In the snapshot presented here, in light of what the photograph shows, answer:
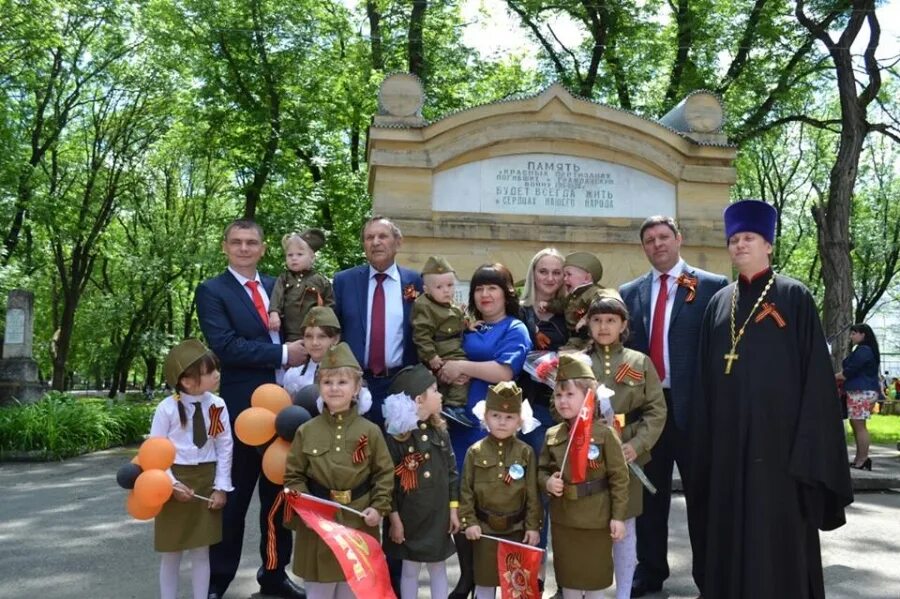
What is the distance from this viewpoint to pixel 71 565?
5.82 metres

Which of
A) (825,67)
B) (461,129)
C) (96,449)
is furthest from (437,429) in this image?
(825,67)

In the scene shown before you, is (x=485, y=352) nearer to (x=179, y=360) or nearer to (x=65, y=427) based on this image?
(x=179, y=360)

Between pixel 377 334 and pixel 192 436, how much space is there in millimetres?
1264

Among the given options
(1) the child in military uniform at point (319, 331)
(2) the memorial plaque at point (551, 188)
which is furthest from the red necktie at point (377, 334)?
(2) the memorial plaque at point (551, 188)

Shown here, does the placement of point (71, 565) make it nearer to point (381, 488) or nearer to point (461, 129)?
point (381, 488)

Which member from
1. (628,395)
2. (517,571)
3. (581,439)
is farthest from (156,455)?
(628,395)

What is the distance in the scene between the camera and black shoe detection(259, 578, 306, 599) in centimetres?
505

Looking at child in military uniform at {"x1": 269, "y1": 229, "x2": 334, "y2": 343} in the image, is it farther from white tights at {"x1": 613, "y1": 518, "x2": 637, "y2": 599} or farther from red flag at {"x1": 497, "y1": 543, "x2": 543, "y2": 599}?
white tights at {"x1": 613, "y1": 518, "x2": 637, "y2": 599}

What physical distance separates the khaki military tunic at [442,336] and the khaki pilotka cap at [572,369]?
0.78 metres

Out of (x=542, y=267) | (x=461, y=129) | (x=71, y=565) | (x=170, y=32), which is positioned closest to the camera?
(x=542, y=267)

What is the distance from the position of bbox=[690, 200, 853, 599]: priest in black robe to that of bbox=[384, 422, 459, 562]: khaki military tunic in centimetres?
138

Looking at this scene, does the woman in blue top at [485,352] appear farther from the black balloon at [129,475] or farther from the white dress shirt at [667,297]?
the black balloon at [129,475]

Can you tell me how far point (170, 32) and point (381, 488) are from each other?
17.7 meters

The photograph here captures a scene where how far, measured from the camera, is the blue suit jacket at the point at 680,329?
5.02 meters
